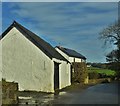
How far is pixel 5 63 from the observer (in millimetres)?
25109

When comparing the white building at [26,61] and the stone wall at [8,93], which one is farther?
the white building at [26,61]

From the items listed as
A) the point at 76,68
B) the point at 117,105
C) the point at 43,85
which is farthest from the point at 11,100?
the point at 76,68

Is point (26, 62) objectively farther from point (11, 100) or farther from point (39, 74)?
point (11, 100)

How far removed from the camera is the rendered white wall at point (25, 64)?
23688 millimetres

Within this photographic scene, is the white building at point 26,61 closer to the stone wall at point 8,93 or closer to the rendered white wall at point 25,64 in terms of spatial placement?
the rendered white wall at point 25,64

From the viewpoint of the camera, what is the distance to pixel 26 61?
2427cm

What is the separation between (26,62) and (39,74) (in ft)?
5.27

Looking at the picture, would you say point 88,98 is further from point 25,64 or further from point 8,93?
point 25,64

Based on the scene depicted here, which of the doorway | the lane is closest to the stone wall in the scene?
the lane

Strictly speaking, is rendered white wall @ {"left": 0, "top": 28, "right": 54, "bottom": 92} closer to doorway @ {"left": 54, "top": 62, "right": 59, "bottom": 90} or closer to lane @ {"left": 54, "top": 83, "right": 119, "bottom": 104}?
doorway @ {"left": 54, "top": 62, "right": 59, "bottom": 90}

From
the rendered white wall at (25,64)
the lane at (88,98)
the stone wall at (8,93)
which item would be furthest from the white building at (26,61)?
the stone wall at (8,93)

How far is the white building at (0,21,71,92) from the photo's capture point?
2370cm

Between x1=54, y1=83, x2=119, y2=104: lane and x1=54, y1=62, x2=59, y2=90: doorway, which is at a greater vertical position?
x1=54, y1=62, x2=59, y2=90: doorway

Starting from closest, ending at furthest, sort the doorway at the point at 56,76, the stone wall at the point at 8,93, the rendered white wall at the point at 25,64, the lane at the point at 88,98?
the stone wall at the point at 8,93, the lane at the point at 88,98, the rendered white wall at the point at 25,64, the doorway at the point at 56,76
